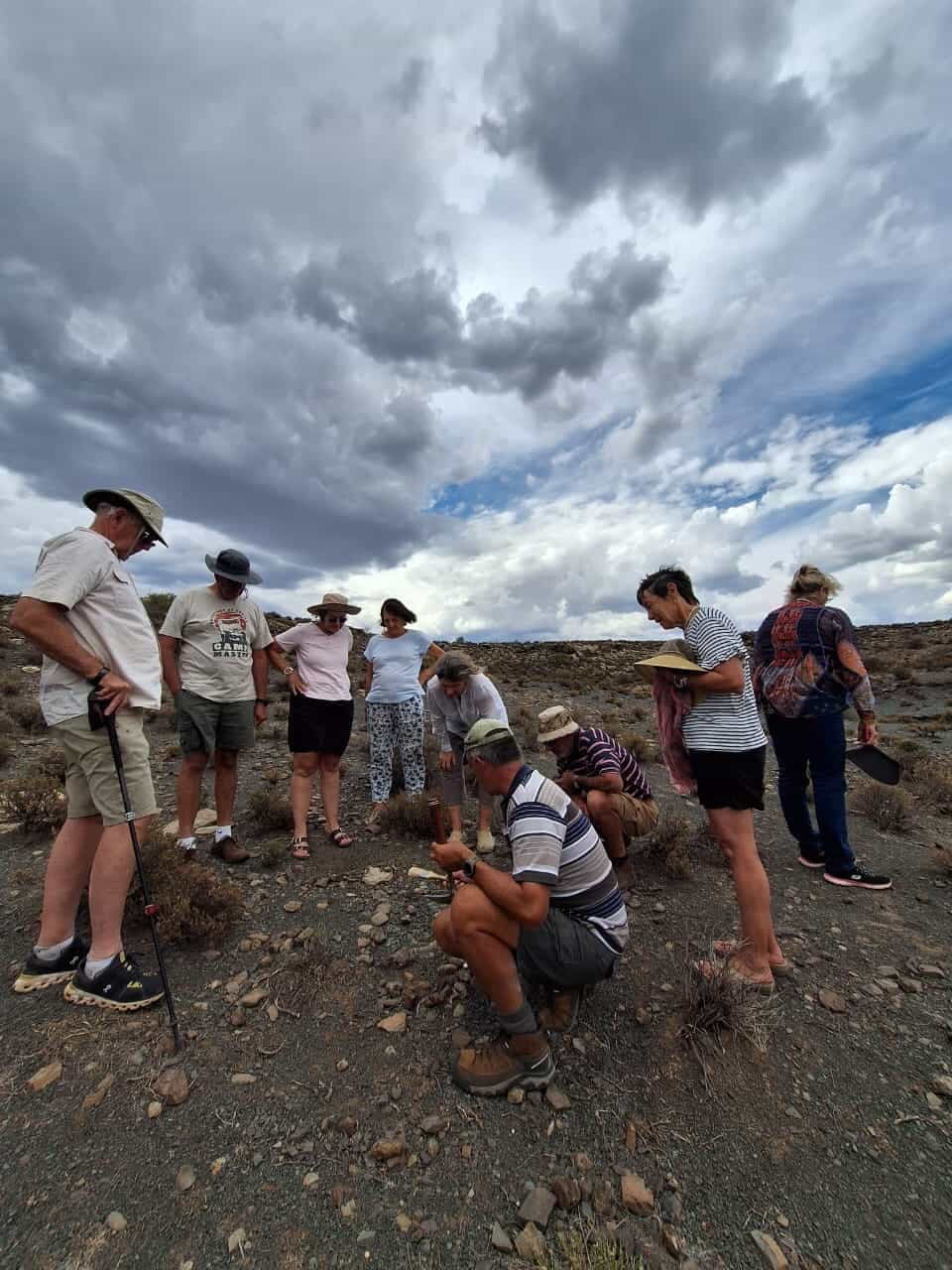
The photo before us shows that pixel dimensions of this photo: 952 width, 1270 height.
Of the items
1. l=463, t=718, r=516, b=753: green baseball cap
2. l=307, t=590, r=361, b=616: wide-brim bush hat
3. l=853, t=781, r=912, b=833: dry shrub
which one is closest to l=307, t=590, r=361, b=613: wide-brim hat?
l=307, t=590, r=361, b=616: wide-brim bush hat

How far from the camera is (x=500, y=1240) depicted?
6.34 feet

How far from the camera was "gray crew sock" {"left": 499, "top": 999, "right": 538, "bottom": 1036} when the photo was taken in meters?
2.52

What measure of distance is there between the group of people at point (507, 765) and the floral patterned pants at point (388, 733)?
3.76 feet

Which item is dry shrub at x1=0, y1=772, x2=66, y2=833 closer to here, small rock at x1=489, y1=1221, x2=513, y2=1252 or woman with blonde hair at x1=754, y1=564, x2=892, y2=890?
small rock at x1=489, y1=1221, x2=513, y2=1252

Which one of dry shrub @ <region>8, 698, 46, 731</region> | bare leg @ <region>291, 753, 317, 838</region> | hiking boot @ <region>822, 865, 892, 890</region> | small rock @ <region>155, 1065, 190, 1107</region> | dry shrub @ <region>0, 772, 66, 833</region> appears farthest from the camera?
dry shrub @ <region>8, 698, 46, 731</region>

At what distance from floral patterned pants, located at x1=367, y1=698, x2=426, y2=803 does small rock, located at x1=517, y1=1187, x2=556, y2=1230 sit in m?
3.80

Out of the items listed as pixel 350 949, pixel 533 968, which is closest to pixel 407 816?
pixel 350 949

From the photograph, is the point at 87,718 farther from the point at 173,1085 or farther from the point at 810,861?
the point at 810,861

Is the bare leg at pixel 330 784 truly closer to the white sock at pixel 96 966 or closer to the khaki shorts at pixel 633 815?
the white sock at pixel 96 966

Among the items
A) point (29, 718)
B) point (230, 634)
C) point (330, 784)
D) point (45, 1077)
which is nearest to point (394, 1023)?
point (45, 1077)

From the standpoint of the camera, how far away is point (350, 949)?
A: 11.7 feet

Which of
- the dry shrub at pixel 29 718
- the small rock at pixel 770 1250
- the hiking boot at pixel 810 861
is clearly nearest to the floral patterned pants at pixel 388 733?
the hiking boot at pixel 810 861

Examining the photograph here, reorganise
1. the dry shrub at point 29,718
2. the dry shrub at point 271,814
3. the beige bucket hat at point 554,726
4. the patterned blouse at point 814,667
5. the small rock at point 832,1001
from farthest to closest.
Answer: the dry shrub at point 29,718, the dry shrub at point 271,814, the patterned blouse at point 814,667, the beige bucket hat at point 554,726, the small rock at point 832,1001

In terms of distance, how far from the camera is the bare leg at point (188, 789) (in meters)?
4.36
